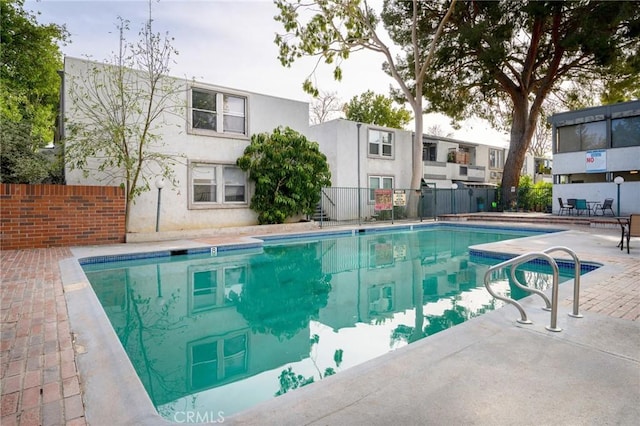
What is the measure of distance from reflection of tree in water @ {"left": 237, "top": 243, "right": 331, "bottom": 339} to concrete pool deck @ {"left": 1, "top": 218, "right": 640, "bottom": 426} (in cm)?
197

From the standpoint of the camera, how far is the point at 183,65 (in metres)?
11.8

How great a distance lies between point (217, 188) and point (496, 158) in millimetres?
25960

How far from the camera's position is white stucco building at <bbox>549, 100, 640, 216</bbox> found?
1541 centimetres

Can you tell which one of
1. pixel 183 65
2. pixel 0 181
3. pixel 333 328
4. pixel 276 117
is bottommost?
pixel 333 328

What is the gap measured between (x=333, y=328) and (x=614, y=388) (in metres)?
2.91

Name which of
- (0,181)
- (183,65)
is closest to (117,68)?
(183,65)

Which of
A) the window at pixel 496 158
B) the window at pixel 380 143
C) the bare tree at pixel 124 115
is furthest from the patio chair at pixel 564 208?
the bare tree at pixel 124 115

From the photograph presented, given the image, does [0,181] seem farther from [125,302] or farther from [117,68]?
[125,302]

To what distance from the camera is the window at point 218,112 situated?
41.7 ft

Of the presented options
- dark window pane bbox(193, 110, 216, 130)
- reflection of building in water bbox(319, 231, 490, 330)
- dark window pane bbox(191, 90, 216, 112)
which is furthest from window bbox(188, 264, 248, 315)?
dark window pane bbox(191, 90, 216, 112)

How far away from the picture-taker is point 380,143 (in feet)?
66.8

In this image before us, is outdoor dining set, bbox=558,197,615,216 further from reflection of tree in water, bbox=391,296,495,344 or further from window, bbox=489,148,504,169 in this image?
reflection of tree in water, bbox=391,296,495,344

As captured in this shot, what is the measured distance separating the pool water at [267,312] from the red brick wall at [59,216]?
7.05 ft

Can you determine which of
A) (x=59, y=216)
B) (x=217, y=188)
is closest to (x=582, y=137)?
(x=217, y=188)
